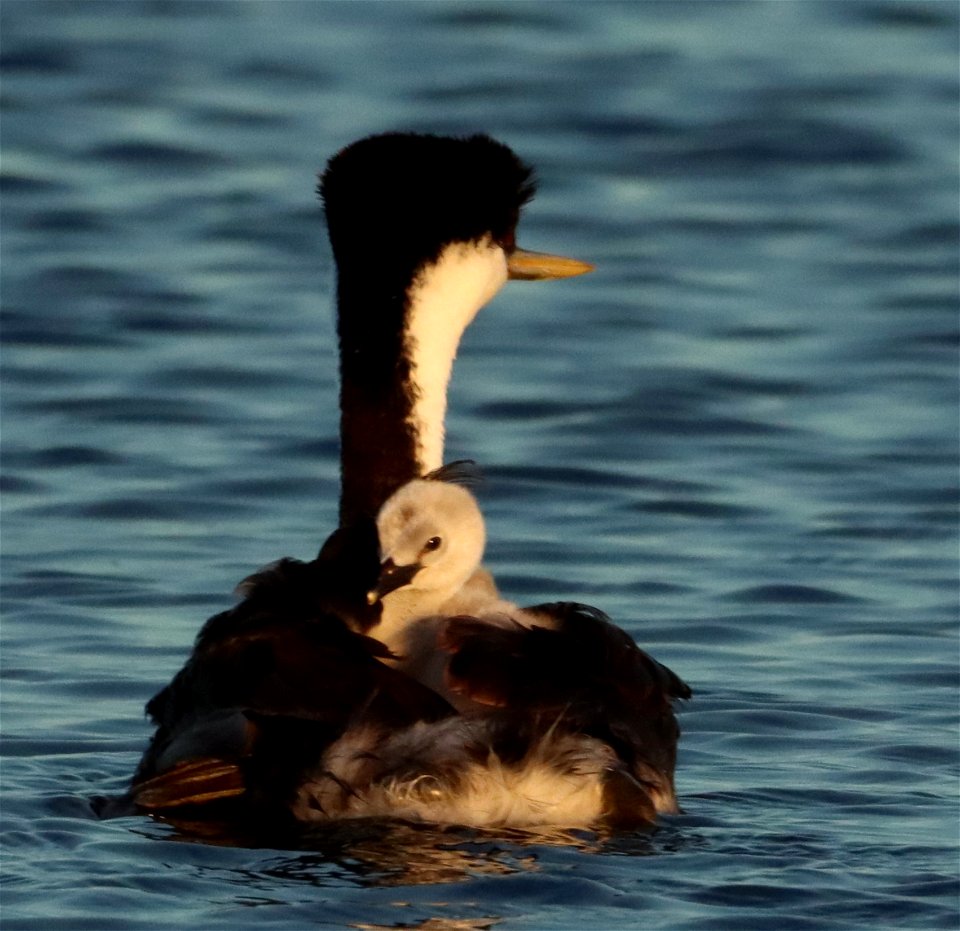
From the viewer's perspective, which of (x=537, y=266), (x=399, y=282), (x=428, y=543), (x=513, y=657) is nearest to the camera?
(x=513, y=657)

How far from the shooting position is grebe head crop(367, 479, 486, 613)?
735 centimetres

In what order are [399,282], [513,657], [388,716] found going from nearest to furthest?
[388,716] < [513,657] < [399,282]

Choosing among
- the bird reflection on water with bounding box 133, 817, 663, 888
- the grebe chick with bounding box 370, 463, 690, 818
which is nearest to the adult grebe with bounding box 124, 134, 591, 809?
the grebe chick with bounding box 370, 463, 690, 818

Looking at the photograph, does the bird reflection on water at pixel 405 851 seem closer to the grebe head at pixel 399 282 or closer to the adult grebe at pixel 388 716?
the adult grebe at pixel 388 716

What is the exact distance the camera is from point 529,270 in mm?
8906

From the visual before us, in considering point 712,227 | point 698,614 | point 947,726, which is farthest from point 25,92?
point 947,726

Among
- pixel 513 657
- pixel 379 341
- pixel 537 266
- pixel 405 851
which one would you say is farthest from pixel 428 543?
pixel 537 266

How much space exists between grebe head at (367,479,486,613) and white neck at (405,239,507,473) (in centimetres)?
78

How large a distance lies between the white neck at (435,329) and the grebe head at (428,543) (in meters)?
0.78

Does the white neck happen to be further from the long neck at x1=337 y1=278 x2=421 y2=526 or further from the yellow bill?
the yellow bill

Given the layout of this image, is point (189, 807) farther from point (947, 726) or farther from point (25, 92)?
point (25, 92)

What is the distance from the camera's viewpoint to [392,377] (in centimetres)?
838

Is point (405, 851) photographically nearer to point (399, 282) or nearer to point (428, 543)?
point (428, 543)

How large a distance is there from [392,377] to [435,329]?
0.20 meters
